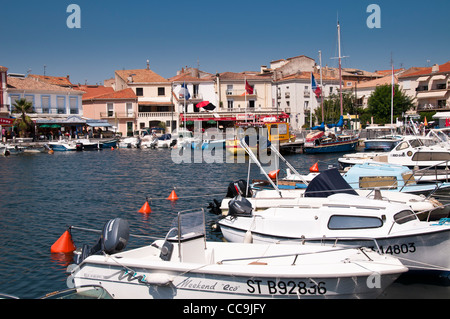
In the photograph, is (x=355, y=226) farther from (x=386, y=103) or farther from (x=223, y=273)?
(x=386, y=103)

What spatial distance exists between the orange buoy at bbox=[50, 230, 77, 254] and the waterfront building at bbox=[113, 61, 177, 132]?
62033 mm

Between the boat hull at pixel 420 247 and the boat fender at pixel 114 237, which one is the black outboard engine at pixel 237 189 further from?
the boat fender at pixel 114 237

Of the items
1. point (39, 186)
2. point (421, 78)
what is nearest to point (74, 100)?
point (39, 186)

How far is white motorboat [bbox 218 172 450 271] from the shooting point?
1177 cm

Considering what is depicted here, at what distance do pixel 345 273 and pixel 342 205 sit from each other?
14.2ft

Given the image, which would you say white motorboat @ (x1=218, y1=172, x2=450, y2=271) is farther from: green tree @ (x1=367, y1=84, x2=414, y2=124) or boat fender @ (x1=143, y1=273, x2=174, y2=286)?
green tree @ (x1=367, y1=84, x2=414, y2=124)

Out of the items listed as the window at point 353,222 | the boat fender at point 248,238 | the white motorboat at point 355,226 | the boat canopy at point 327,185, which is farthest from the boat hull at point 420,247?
the boat canopy at point 327,185

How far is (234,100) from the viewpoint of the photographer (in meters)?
79.4

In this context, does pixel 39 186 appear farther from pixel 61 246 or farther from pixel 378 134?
pixel 378 134

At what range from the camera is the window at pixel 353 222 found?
12.4 m

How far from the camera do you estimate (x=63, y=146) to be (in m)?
60.0

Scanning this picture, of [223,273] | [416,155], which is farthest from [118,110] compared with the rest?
[223,273]

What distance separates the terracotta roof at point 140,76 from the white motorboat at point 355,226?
228ft

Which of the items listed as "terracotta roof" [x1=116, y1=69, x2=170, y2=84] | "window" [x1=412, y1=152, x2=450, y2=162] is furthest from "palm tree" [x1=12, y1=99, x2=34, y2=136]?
"window" [x1=412, y1=152, x2=450, y2=162]
